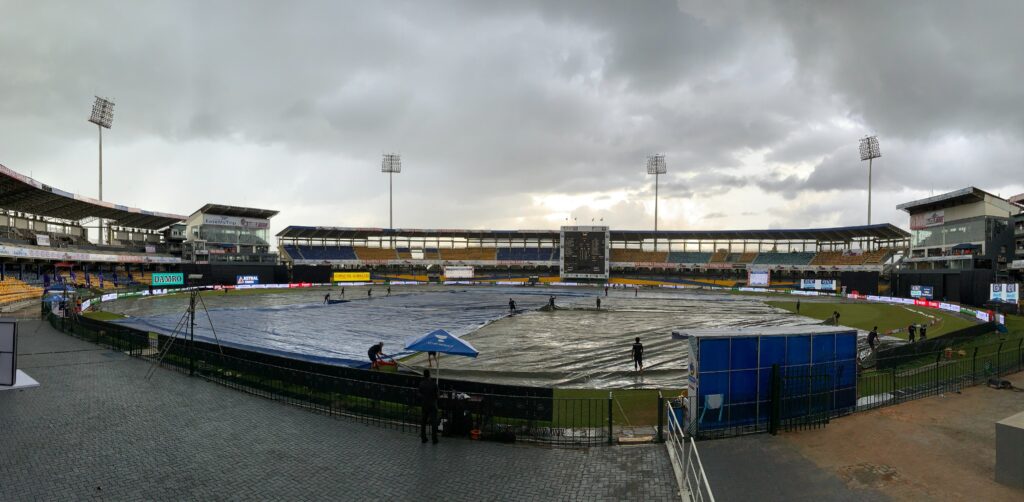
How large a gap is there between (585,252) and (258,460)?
229ft

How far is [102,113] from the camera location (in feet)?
237

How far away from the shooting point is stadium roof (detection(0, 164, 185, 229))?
4641cm

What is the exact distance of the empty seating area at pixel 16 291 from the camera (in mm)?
38569

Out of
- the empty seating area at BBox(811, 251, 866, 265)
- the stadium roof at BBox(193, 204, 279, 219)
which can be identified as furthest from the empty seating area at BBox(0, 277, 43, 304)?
the empty seating area at BBox(811, 251, 866, 265)

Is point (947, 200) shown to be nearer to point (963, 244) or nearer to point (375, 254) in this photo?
point (963, 244)

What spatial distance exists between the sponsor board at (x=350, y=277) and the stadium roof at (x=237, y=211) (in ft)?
66.1

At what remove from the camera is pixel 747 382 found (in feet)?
35.7

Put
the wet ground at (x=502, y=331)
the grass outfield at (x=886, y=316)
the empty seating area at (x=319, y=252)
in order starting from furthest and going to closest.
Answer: the empty seating area at (x=319, y=252) < the grass outfield at (x=886, y=316) < the wet ground at (x=502, y=331)

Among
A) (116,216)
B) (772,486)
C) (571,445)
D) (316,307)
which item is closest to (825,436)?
(772,486)

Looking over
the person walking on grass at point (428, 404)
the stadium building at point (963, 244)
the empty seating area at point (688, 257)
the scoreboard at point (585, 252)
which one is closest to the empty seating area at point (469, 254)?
the scoreboard at point (585, 252)

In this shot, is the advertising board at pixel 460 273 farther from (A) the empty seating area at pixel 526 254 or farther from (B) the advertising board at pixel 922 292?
(B) the advertising board at pixel 922 292

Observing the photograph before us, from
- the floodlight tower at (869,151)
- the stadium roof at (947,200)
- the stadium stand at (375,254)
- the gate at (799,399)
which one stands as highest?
the floodlight tower at (869,151)

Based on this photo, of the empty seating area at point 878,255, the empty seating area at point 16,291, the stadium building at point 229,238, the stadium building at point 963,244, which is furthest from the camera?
the stadium building at point 229,238

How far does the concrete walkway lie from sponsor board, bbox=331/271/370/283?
2638 inches
